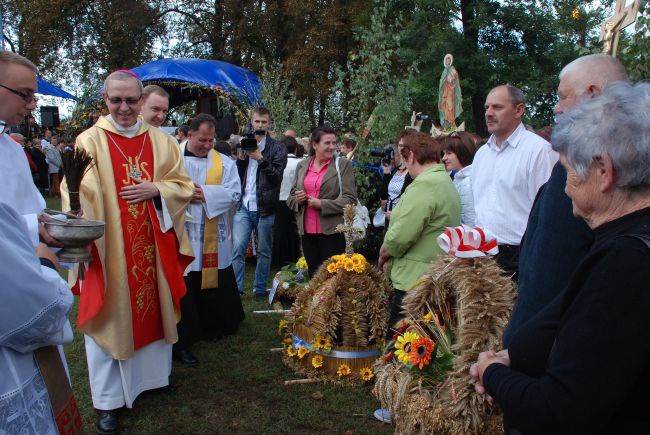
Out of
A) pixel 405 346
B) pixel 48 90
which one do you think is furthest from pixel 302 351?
pixel 48 90

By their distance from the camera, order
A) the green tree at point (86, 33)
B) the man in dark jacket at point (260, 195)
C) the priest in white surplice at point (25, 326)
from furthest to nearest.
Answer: the green tree at point (86, 33) → the man in dark jacket at point (260, 195) → the priest in white surplice at point (25, 326)

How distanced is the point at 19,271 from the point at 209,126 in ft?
11.3

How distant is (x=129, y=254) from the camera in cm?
368

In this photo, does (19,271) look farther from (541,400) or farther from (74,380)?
(74,380)

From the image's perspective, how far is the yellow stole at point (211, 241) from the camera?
193 inches

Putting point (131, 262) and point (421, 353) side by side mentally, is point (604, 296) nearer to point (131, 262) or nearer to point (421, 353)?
A: point (421, 353)

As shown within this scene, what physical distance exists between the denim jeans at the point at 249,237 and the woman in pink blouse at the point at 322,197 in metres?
1.04

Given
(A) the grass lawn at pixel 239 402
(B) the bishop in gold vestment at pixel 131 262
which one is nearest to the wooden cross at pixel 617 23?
(A) the grass lawn at pixel 239 402

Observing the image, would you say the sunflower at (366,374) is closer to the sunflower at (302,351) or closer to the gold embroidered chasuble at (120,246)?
the sunflower at (302,351)

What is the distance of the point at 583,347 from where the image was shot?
4.02ft

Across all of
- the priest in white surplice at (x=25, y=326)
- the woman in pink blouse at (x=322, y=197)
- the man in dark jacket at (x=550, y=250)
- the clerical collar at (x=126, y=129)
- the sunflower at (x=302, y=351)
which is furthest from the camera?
the woman in pink blouse at (x=322, y=197)

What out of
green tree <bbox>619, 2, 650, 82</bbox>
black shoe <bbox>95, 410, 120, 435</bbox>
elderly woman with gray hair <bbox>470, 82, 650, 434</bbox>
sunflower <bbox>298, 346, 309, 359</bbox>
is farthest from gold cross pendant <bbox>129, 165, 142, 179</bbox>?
green tree <bbox>619, 2, 650, 82</bbox>

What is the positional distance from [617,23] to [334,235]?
297 centimetres

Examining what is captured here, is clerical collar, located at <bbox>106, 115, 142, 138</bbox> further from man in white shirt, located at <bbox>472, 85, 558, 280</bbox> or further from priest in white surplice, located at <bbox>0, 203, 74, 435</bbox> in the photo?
man in white shirt, located at <bbox>472, 85, 558, 280</bbox>
